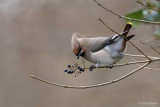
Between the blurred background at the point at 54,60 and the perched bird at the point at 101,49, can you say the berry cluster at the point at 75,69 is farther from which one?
the blurred background at the point at 54,60

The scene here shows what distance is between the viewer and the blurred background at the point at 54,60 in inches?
202

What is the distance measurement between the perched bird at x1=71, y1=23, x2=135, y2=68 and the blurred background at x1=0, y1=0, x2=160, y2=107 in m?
2.08

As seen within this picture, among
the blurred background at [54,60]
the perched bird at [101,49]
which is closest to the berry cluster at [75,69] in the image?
the perched bird at [101,49]

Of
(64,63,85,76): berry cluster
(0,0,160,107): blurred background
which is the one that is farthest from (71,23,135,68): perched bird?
(0,0,160,107): blurred background

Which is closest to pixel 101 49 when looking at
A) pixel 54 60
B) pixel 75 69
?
pixel 75 69

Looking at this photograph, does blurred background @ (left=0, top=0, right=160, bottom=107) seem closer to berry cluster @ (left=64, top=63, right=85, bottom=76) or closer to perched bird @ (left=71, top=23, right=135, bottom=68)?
perched bird @ (left=71, top=23, right=135, bottom=68)

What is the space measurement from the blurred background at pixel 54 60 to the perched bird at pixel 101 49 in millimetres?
2081

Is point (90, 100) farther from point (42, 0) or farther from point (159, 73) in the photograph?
point (42, 0)

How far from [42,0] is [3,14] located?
2.13ft

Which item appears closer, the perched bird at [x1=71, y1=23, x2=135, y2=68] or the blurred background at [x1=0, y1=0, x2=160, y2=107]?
the perched bird at [x1=71, y1=23, x2=135, y2=68]

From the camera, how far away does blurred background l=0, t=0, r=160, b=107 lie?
5133 millimetres

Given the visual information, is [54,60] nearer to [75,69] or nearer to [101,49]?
[101,49]

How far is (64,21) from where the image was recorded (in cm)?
532

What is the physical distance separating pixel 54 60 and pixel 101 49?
2496 mm
